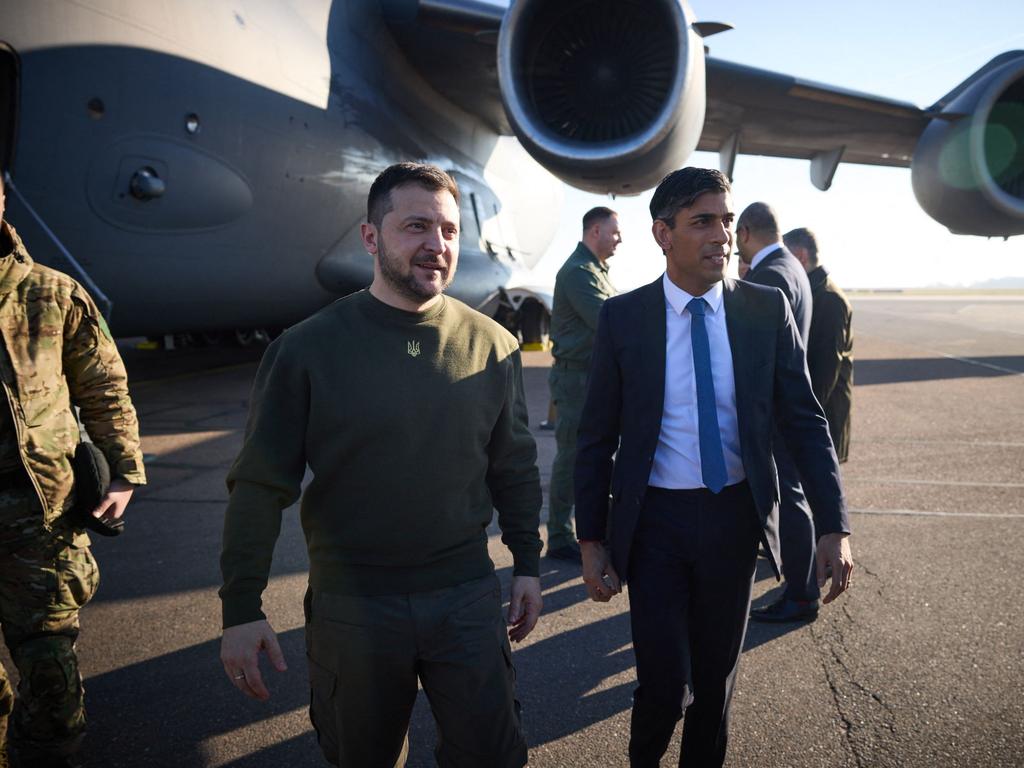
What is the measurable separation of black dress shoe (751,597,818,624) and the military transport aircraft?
4.44 metres

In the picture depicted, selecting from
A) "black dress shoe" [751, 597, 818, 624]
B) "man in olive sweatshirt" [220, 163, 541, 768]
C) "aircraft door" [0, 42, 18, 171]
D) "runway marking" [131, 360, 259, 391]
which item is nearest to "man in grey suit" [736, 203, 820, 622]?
"black dress shoe" [751, 597, 818, 624]

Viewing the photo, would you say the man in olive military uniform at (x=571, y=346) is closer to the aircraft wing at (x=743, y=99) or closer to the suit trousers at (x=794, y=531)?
the suit trousers at (x=794, y=531)

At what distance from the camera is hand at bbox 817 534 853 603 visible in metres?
1.92

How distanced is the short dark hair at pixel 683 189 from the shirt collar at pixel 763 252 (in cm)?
134

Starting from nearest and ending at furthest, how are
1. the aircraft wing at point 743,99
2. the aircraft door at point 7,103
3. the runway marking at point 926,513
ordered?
the runway marking at point 926,513 < the aircraft door at point 7,103 < the aircraft wing at point 743,99

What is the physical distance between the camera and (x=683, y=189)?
78.7 inches

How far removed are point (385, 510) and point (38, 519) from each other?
3.94 feet

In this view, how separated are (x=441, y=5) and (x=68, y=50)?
14.1 ft

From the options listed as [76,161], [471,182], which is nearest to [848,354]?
[76,161]

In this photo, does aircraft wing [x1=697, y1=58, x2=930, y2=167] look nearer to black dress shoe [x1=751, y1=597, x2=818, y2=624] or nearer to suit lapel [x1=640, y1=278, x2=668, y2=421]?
black dress shoe [x1=751, y1=597, x2=818, y2=624]

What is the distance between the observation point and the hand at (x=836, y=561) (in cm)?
192

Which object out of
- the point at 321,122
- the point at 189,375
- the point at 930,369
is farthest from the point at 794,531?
the point at 930,369

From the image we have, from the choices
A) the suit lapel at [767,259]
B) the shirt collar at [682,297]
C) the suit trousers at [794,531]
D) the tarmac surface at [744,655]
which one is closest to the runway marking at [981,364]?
the tarmac surface at [744,655]

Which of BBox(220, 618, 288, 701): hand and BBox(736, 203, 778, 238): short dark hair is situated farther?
BBox(736, 203, 778, 238): short dark hair
